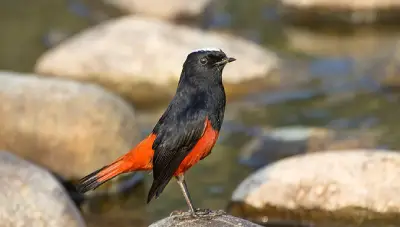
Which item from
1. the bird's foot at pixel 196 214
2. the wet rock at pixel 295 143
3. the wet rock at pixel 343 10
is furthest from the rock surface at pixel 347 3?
the bird's foot at pixel 196 214

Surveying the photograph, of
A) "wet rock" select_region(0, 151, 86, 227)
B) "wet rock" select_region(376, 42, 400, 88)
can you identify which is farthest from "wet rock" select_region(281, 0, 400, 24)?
"wet rock" select_region(0, 151, 86, 227)

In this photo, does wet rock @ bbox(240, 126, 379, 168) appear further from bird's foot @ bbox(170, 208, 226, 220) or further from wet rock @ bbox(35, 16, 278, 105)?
bird's foot @ bbox(170, 208, 226, 220)

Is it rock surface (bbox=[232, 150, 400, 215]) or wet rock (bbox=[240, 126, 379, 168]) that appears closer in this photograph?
rock surface (bbox=[232, 150, 400, 215])

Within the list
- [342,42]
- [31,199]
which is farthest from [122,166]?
[342,42]

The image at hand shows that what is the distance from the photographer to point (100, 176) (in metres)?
4.86

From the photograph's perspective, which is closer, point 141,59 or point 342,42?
point 141,59

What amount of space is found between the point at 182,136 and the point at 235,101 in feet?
17.6

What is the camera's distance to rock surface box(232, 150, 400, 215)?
6707 mm

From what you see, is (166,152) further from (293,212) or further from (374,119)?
(374,119)

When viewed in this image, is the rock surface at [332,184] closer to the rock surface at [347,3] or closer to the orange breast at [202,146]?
the orange breast at [202,146]

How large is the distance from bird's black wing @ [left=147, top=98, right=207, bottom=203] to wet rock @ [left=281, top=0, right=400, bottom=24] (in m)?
9.55

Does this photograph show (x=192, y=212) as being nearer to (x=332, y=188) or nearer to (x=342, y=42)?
(x=332, y=188)

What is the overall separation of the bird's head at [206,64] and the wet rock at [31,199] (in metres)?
1.49

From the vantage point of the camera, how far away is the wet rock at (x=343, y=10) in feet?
45.6
